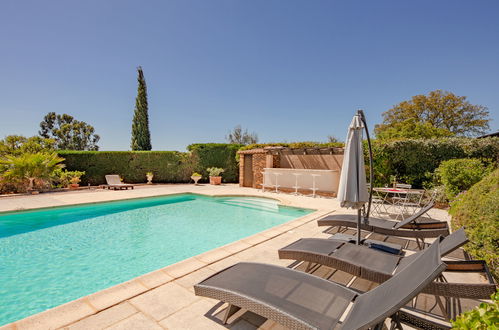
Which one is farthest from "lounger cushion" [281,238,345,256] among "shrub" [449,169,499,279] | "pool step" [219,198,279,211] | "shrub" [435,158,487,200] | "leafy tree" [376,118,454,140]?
"leafy tree" [376,118,454,140]

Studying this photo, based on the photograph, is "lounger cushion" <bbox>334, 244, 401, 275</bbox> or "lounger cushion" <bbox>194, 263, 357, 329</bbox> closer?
"lounger cushion" <bbox>194, 263, 357, 329</bbox>

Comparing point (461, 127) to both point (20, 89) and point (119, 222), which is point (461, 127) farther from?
point (20, 89)

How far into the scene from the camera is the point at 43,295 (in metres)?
3.68

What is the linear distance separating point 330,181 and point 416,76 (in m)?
13.1

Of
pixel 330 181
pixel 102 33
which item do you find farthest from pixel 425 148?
pixel 102 33

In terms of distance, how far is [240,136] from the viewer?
3731 centimetres

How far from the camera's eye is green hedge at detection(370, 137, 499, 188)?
905 centimetres

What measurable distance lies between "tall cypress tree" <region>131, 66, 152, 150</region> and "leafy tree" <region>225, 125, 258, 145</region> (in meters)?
16.3

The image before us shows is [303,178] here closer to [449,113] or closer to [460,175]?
[460,175]

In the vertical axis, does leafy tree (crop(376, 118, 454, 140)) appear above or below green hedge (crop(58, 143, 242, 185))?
above

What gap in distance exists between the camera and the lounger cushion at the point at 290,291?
1.87 m

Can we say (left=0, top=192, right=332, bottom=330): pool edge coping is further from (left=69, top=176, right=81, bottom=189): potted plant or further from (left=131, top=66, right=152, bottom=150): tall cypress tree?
(left=131, top=66, right=152, bottom=150): tall cypress tree

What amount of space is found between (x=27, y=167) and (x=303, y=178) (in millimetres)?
14770

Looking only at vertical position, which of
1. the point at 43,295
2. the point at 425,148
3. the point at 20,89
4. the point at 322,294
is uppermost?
the point at 20,89
